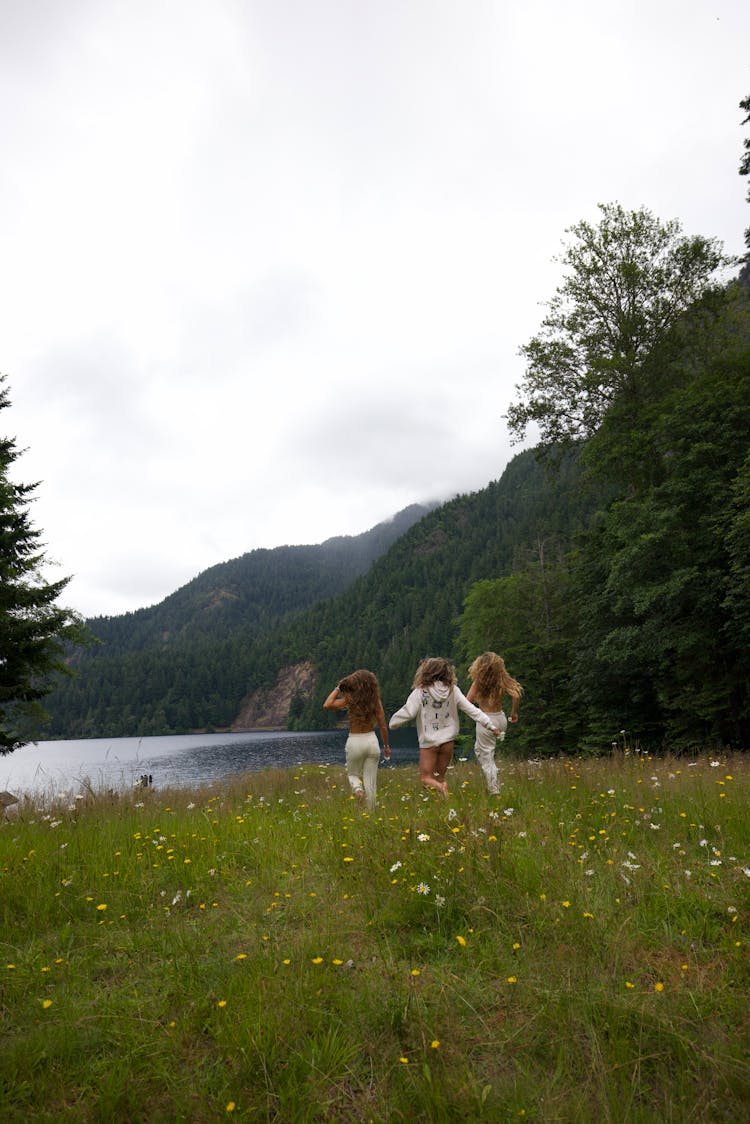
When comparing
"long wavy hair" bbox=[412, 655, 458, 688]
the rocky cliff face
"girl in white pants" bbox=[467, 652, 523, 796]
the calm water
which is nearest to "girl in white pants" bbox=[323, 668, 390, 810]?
"long wavy hair" bbox=[412, 655, 458, 688]

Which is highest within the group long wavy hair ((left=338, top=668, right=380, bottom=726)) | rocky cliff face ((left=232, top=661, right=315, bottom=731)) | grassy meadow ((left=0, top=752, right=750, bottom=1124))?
long wavy hair ((left=338, top=668, right=380, bottom=726))

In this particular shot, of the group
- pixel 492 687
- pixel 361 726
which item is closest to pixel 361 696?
pixel 361 726

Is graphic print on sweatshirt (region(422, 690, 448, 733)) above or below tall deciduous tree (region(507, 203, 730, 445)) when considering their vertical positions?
below

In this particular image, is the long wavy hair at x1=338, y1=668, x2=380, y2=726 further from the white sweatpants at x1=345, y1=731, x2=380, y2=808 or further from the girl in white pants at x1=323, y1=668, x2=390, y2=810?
the white sweatpants at x1=345, y1=731, x2=380, y2=808

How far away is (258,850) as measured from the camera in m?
5.72

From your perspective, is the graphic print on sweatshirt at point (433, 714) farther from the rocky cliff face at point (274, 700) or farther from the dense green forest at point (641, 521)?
the rocky cliff face at point (274, 700)

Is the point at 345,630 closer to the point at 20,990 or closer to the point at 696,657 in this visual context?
the point at 696,657

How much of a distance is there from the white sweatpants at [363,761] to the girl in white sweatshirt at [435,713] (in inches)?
19.7

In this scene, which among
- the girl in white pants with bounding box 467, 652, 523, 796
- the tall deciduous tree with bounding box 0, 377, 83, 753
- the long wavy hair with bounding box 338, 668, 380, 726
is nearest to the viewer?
the long wavy hair with bounding box 338, 668, 380, 726

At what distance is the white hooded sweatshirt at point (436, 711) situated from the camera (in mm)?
8047

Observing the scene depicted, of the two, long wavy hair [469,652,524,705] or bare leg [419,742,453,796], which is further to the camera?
long wavy hair [469,652,524,705]

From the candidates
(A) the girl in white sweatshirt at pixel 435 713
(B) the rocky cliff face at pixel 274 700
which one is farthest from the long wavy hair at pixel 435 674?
(B) the rocky cliff face at pixel 274 700

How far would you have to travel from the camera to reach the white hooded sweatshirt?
8.05m

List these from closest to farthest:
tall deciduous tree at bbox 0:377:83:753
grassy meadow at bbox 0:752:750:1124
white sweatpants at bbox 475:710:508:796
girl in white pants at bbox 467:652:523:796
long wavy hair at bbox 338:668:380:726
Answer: grassy meadow at bbox 0:752:750:1124 → long wavy hair at bbox 338:668:380:726 → white sweatpants at bbox 475:710:508:796 → girl in white pants at bbox 467:652:523:796 → tall deciduous tree at bbox 0:377:83:753
